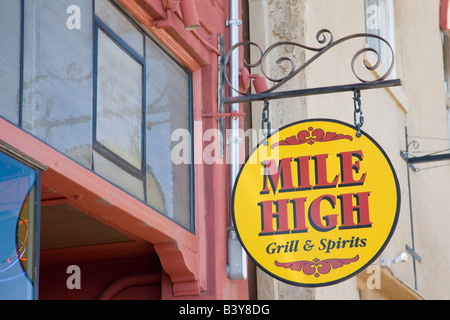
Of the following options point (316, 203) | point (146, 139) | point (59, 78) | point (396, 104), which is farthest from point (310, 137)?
point (396, 104)

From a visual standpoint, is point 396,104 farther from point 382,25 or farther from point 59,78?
point 59,78

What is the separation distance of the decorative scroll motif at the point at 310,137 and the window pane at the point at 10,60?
1.89 metres

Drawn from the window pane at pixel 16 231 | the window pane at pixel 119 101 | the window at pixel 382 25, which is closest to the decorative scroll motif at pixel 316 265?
the window pane at pixel 119 101

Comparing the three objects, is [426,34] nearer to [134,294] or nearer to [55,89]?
[134,294]

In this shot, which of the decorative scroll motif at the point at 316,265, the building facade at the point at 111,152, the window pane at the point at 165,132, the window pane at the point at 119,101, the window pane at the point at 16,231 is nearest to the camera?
the window pane at the point at 16,231

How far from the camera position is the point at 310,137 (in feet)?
20.1

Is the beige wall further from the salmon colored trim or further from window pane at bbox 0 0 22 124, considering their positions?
window pane at bbox 0 0 22 124

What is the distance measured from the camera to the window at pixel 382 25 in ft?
36.3

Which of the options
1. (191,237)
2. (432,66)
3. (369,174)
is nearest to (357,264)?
(369,174)

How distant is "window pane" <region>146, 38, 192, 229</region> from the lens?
21.9ft

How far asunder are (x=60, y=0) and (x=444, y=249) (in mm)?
8334

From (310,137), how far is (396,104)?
5.41m

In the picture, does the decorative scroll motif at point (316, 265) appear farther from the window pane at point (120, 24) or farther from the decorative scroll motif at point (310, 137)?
the window pane at point (120, 24)

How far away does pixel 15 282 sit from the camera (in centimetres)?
492
